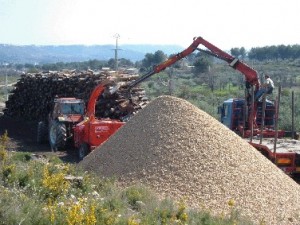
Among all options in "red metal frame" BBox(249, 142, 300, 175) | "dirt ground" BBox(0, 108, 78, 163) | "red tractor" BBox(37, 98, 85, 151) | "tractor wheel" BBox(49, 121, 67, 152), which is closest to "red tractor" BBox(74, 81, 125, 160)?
"dirt ground" BBox(0, 108, 78, 163)

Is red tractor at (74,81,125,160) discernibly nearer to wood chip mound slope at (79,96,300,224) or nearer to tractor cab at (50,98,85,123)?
tractor cab at (50,98,85,123)

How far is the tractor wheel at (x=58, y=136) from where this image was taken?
19.6m

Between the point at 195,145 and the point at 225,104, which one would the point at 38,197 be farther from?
the point at 225,104

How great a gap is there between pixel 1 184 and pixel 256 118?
8691 millimetres

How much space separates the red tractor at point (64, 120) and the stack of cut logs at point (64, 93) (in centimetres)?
163

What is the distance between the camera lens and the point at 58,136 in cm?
1973

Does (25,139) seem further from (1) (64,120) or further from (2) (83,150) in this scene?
(2) (83,150)

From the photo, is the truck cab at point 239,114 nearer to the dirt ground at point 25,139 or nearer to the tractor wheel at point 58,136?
the dirt ground at point 25,139

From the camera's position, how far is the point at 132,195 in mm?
10750

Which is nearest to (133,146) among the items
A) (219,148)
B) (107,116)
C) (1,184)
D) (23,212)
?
(219,148)

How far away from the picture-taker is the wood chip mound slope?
38.2ft

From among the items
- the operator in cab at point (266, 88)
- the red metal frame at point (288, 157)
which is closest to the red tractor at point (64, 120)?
the operator in cab at point (266, 88)

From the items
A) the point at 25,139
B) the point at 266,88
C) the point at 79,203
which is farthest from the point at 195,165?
the point at 25,139

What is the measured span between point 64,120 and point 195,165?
830 cm
